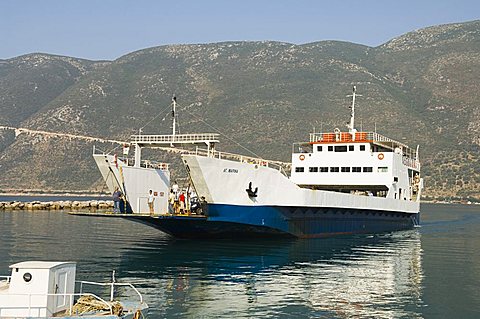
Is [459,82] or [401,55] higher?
Result: [401,55]

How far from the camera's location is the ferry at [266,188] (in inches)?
1155

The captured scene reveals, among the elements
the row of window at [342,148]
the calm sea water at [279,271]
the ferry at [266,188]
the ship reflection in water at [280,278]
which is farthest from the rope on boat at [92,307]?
the row of window at [342,148]

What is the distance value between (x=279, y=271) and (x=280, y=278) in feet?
5.03

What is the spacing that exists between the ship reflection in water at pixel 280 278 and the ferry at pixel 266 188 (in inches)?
42.6

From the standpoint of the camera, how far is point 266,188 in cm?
3080

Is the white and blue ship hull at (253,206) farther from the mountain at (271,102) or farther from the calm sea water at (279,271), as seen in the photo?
the mountain at (271,102)

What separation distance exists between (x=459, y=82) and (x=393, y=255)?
106m

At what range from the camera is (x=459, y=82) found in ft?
415

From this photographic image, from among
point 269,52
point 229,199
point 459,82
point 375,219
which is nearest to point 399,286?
point 229,199

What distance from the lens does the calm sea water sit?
16875 millimetres

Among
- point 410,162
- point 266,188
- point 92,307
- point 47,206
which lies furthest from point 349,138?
point 47,206

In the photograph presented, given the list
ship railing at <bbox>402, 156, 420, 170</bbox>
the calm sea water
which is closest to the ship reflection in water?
the calm sea water

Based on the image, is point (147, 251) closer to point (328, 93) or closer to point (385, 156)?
point (385, 156)

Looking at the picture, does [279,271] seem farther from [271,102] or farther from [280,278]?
[271,102]
